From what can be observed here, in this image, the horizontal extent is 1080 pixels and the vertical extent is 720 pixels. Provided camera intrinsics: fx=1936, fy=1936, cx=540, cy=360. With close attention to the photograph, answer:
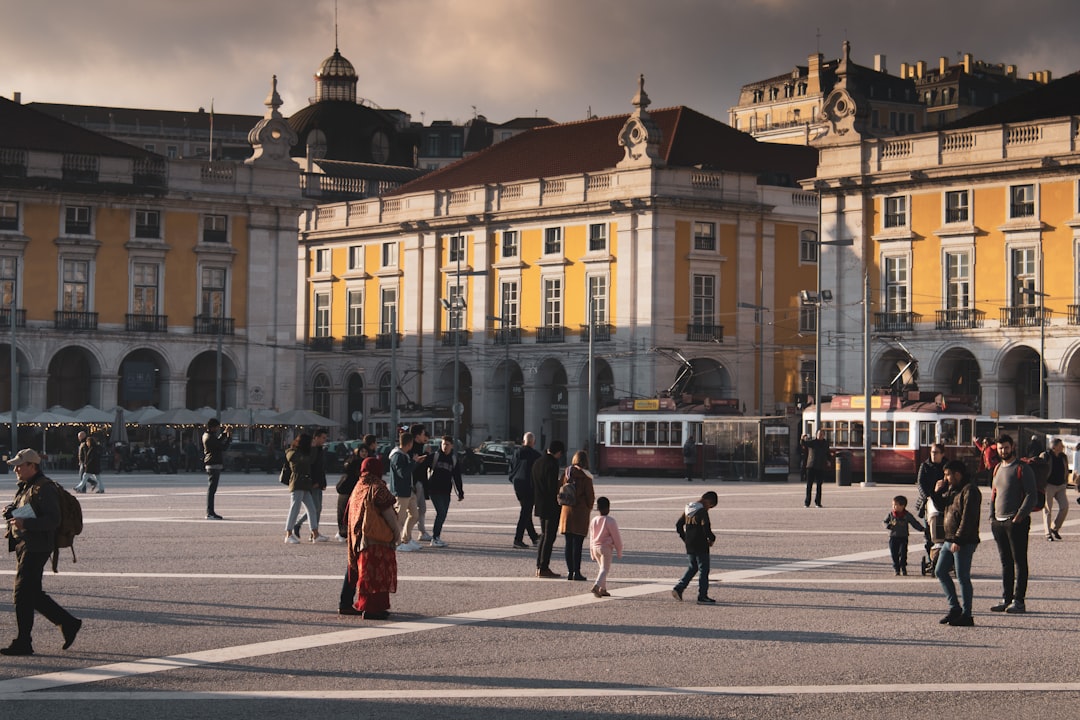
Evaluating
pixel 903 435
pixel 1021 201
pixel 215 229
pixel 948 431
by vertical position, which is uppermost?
pixel 1021 201

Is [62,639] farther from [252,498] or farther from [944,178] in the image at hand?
[944,178]

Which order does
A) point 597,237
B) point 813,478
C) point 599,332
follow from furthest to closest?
point 597,237 → point 599,332 → point 813,478

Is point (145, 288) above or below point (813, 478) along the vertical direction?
above

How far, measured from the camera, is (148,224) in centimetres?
7300

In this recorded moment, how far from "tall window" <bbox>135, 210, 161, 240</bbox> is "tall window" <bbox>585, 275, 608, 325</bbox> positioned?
17.7 metres

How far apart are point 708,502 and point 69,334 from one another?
54969mm

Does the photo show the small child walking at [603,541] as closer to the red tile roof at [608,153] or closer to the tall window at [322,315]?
the red tile roof at [608,153]

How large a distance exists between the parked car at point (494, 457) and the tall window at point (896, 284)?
48.3ft

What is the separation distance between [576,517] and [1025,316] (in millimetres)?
46694

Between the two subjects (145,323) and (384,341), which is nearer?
(145,323)

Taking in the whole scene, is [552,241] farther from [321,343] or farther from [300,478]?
[300,478]

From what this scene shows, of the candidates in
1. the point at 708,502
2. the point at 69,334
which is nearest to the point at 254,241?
the point at 69,334

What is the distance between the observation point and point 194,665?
47.8 feet

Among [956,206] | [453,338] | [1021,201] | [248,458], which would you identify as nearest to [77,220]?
[248,458]
